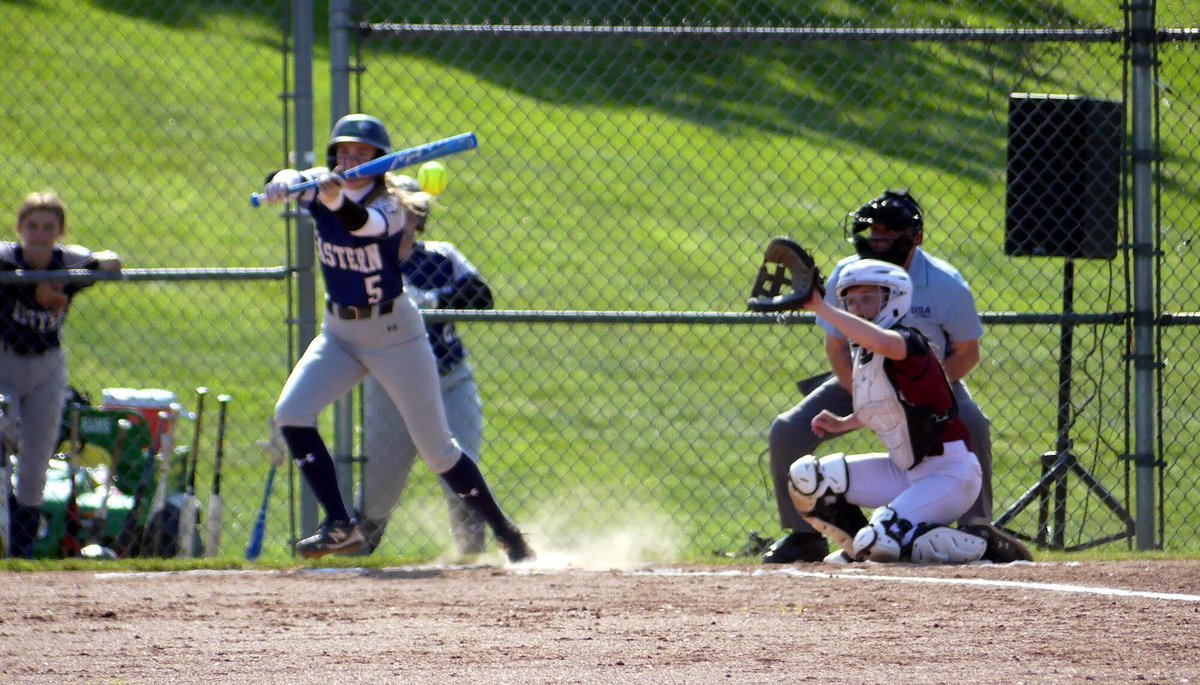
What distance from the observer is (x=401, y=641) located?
188 inches

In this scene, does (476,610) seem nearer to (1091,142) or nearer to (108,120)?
(1091,142)

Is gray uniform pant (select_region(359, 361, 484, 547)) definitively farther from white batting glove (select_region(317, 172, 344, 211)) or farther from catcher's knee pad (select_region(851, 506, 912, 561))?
catcher's knee pad (select_region(851, 506, 912, 561))

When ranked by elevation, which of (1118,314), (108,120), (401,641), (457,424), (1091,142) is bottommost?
(401,641)

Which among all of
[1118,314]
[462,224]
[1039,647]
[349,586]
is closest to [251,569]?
[349,586]

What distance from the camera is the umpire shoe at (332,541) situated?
601 cm

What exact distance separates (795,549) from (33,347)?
11.6ft

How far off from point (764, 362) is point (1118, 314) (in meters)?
6.26

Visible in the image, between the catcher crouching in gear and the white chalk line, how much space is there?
298 millimetres

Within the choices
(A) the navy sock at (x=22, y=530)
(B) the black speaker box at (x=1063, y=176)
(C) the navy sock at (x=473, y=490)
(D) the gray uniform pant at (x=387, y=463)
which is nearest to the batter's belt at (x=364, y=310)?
(C) the navy sock at (x=473, y=490)

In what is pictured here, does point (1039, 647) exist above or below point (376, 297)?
below

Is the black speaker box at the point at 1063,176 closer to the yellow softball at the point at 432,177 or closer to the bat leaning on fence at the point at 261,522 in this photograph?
the yellow softball at the point at 432,177

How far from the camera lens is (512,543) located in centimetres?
649

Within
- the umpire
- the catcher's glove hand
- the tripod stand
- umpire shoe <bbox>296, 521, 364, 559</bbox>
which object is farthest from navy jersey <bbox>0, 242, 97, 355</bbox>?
the tripod stand

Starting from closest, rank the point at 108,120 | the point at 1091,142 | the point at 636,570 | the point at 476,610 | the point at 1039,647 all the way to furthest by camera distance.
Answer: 1. the point at 1039,647
2. the point at 476,610
3. the point at 636,570
4. the point at 1091,142
5. the point at 108,120
